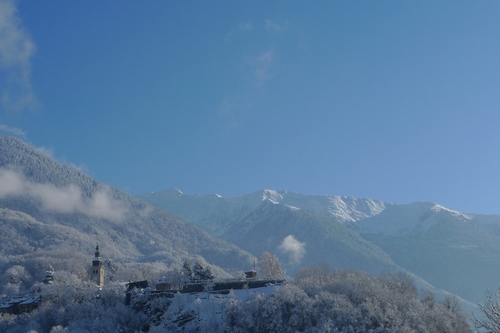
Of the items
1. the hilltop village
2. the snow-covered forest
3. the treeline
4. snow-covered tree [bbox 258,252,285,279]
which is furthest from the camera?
snow-covered tree [bbox 258,252,285,279]

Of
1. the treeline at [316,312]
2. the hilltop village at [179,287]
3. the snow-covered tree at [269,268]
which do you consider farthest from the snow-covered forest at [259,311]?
the snow-covered tree at [269,268]

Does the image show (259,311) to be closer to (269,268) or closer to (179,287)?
(179,287)

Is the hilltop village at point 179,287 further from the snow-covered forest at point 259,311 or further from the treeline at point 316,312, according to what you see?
the treeline at point 316,312

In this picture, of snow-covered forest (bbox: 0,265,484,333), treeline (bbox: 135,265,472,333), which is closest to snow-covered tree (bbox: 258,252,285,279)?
snow-covered forest (bbox: 0,265,484,333)

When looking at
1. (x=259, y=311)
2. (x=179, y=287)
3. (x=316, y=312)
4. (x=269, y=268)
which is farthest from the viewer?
(x=269, y=268)

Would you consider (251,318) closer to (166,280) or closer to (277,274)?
(166,280)

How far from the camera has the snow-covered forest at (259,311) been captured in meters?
86.7

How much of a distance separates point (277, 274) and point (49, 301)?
142 ft

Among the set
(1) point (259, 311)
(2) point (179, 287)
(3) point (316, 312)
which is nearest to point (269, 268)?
(2) point (179, 287)

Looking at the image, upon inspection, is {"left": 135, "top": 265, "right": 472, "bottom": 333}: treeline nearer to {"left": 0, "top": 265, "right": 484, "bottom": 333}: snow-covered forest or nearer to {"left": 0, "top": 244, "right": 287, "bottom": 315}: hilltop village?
{"left": 0, "top": 265, "right": 484, "bottom": 333}: snow-covered forest

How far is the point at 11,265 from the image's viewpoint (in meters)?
176

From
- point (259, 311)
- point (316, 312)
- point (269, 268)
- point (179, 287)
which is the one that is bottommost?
point (316, 312)

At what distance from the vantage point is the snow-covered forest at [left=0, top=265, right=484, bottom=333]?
86.7m

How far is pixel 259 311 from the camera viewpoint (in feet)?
296
